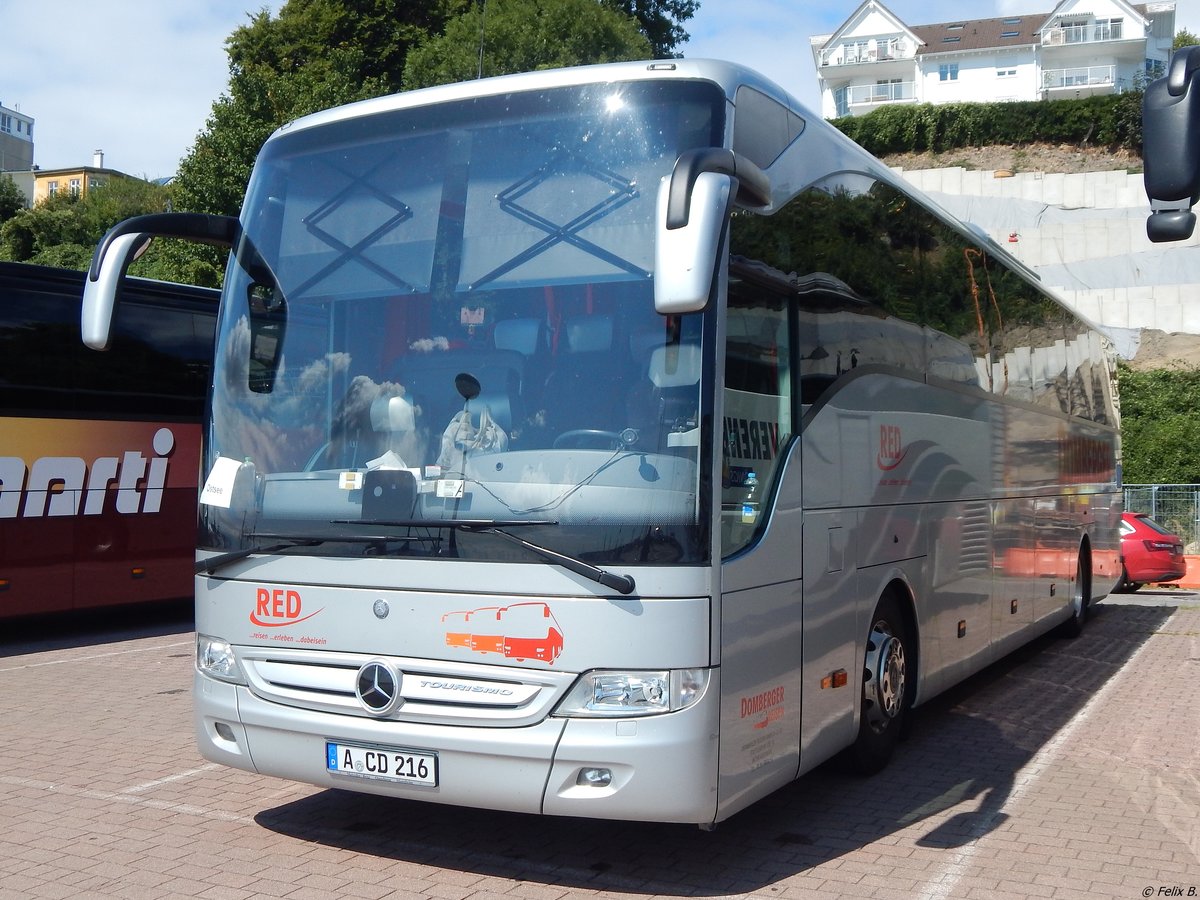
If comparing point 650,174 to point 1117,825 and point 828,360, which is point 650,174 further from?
point 1117,825

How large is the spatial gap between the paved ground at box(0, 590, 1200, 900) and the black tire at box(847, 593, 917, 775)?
19cm

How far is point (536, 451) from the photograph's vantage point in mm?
5125

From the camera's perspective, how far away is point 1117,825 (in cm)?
648

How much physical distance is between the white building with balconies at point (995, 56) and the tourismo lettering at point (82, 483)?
244 ft

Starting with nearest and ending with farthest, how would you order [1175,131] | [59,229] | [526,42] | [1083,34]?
[1175,131]
[526,42]
[59,229]
[1083,34]

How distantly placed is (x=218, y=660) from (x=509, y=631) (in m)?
1.62

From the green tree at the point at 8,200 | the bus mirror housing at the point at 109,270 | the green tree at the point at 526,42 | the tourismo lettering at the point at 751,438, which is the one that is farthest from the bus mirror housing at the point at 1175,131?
the green tree at the point at 8,200

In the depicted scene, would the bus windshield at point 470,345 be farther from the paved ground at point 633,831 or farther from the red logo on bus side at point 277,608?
the paved ground at point 633,831

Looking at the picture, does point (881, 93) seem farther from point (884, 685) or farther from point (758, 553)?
point (758, 553)

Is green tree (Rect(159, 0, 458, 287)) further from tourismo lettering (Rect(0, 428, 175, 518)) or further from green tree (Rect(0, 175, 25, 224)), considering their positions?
green tree (Rect(0, 175, 25, 224))

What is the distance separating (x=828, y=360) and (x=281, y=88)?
103ft

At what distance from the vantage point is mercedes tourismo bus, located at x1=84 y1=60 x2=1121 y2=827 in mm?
4996

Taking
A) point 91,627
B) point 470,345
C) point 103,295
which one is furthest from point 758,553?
point 91,627

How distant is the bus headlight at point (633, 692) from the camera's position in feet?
16.4
